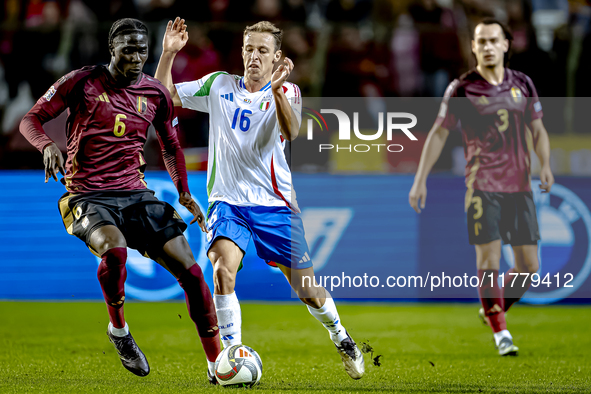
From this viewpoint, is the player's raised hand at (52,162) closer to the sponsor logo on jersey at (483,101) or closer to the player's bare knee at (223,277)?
the player's bare knee at (223,277)

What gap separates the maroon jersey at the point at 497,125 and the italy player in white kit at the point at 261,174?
175cm

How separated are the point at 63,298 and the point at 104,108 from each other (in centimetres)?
342

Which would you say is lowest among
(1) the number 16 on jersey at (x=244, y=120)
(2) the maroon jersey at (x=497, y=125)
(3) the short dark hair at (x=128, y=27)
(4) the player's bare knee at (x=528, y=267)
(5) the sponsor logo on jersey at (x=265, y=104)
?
(4) the player's bare knee at (x=528, y=267)

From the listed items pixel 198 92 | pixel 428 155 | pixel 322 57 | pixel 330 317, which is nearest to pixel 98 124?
pixel 198 92

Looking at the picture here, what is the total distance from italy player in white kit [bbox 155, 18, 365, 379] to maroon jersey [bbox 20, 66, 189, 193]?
0.53 meters

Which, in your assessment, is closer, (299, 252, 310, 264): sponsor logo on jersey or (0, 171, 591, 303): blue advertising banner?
(299, 252, 310, 264): sponsor logo on jersey

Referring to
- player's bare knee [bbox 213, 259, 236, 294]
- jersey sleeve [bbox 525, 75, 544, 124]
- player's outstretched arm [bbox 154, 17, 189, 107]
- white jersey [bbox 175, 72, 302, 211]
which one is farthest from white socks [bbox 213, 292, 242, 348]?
jersey sleeve [bbox 525, 75, 544, 124]

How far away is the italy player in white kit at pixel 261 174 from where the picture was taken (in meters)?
4.78

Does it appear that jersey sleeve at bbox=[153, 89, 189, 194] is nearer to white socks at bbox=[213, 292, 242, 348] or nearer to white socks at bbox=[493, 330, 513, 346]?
white socks at bbox=[213, 292, 242, 348]

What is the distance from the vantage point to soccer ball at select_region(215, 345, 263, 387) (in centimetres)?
438

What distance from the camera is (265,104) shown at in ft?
16.3

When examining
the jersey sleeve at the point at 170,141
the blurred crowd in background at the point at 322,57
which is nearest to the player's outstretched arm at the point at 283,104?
the jersey sleeve at the point at 170,141

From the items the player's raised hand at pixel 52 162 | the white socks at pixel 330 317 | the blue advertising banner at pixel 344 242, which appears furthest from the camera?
the blue advertising banner at pixel 344 242

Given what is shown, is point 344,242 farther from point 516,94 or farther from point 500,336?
point 516,94
